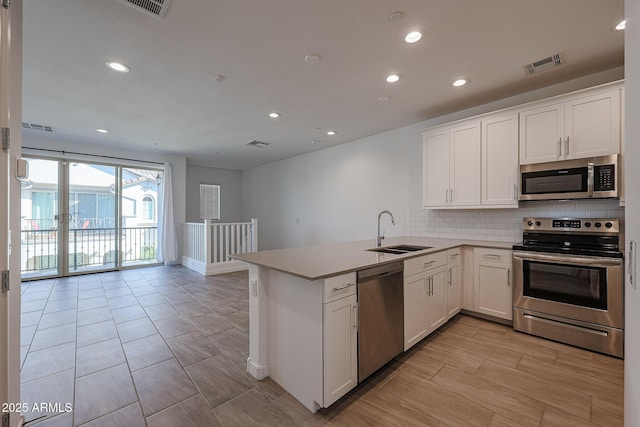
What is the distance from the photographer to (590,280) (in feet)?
7.94

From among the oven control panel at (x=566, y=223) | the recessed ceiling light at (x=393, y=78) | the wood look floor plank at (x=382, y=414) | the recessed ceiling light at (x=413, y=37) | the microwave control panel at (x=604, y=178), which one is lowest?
the wood look floor plank at (x=382, y=414)

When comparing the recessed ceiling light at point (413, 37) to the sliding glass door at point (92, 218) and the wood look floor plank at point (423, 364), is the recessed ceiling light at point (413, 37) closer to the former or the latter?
the wood look floor plank at point (423, 364)

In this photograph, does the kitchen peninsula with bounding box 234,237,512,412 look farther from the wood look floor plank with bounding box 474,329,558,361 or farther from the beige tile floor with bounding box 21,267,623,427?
the wood look floor plank with bounding box 474,329,558,361

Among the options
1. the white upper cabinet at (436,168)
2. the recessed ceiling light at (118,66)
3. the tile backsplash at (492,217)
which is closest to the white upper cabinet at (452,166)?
the white upper cabinet at (436,168)

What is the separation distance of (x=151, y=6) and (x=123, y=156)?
520 centimetres

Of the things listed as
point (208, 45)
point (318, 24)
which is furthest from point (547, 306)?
point (208, 45)

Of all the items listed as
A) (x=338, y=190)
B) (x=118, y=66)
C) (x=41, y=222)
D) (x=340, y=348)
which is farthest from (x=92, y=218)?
(x=340, y=348)

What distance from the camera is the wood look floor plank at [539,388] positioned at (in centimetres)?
175

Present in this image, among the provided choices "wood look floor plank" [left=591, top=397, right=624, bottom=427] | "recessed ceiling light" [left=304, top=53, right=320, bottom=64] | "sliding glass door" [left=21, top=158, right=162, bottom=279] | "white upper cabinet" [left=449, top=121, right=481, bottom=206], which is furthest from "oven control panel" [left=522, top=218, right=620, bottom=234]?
"sliding glass door" [left=21, top=158, right=162, bottom=279]

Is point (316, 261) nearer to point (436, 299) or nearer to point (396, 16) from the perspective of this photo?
point (436, 299)

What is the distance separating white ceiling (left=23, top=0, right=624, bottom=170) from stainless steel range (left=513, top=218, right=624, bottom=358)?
1.64m

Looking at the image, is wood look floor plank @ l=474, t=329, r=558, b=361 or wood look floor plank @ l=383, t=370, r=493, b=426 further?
wood look floor plank @ l=474, t=329, r=558, b=361

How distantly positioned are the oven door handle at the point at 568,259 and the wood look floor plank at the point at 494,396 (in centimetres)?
138

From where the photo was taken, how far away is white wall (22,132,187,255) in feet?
16.3
